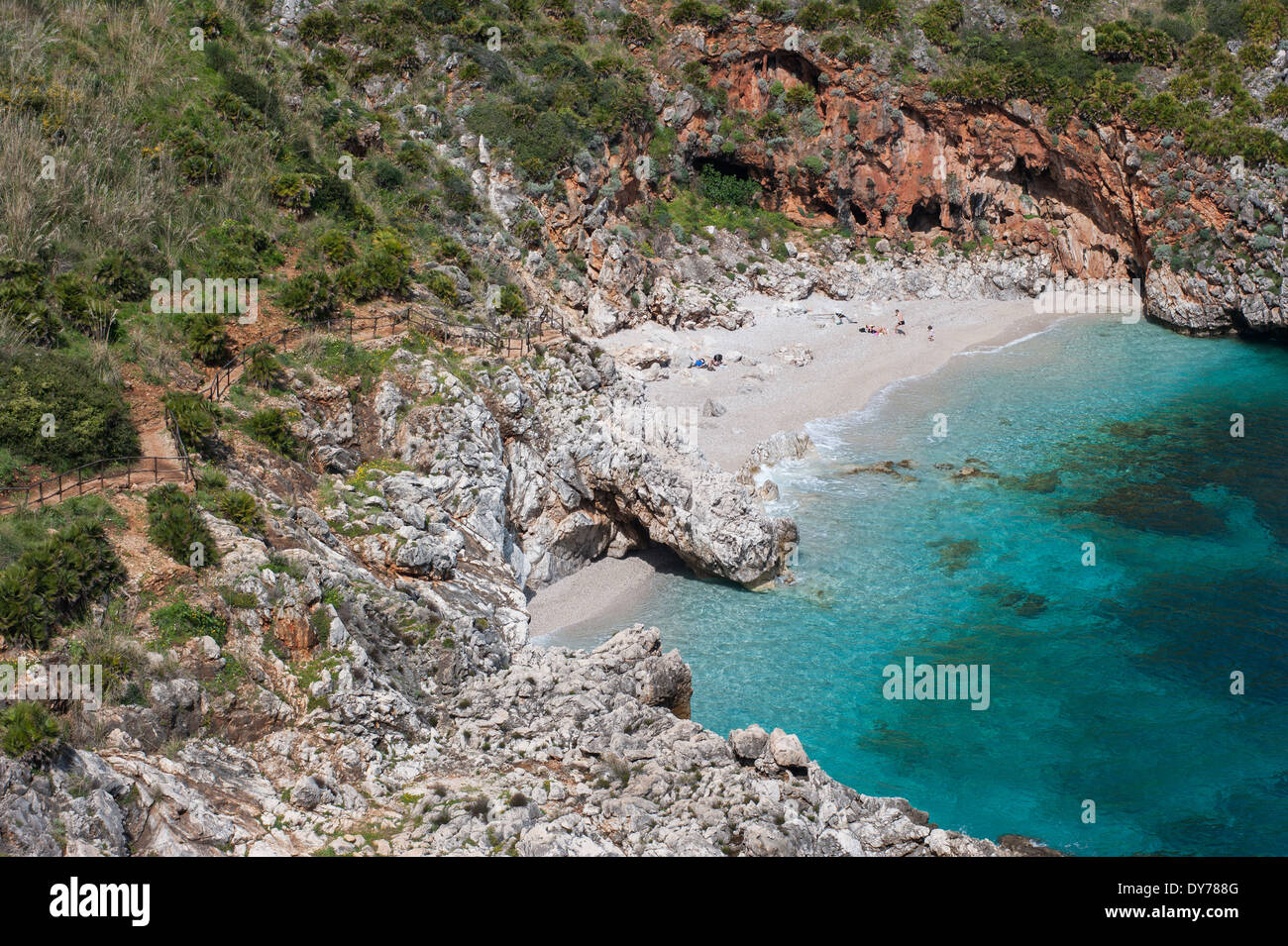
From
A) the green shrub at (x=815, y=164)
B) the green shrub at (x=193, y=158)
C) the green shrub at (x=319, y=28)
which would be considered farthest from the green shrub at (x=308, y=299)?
the green shrub at (x=815, y=164)

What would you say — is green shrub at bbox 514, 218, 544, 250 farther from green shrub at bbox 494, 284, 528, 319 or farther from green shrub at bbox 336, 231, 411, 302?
green shrub at bbox 336, 231, 411, 302

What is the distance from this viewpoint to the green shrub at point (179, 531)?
21250mm

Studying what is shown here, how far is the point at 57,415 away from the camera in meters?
23.9

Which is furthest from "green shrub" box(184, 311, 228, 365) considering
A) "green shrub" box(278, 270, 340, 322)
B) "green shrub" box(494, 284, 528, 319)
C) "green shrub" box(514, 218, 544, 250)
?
"green shrub" box(514, 218, 544, 250)

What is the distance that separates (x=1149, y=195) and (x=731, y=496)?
4888cm

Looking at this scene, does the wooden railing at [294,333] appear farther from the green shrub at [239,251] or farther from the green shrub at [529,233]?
the green shrub at [529,233]

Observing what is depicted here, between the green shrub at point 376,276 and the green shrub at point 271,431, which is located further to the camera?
the green shrub at point 376,276

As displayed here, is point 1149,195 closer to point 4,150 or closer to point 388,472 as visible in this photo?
point 388,472

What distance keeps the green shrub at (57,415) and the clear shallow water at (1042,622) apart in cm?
1484

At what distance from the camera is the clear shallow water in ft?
80.7

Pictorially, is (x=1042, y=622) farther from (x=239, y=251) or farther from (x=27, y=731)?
(x=239, y=251)

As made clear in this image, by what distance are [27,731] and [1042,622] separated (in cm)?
2894

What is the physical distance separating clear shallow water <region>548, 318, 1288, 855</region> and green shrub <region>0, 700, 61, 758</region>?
16895 millimetres

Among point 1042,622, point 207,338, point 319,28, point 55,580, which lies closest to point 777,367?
point 1042,622
